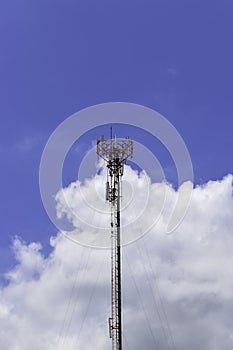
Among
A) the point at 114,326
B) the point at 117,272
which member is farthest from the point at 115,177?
the point at 114,326

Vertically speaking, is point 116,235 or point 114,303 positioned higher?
point 116,235

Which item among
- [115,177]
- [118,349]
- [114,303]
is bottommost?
[118,349]

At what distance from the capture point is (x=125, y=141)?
101 metres

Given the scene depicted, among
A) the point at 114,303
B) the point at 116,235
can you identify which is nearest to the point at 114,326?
the point at 114,303

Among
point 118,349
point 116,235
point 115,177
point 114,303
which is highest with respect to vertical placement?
point 115,177

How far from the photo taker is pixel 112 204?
3947 inches

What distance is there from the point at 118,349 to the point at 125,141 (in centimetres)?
2915

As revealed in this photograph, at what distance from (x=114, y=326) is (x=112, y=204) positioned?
1723 cm

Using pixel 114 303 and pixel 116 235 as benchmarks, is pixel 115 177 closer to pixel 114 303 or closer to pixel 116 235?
pixel 116 235

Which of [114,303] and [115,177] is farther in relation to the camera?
[115,177]

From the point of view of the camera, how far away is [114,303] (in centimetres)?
9519

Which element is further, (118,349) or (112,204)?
(112,204)

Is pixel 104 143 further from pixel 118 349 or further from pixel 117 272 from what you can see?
pixel 118 349

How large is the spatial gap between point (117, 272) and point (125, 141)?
18946 mm
